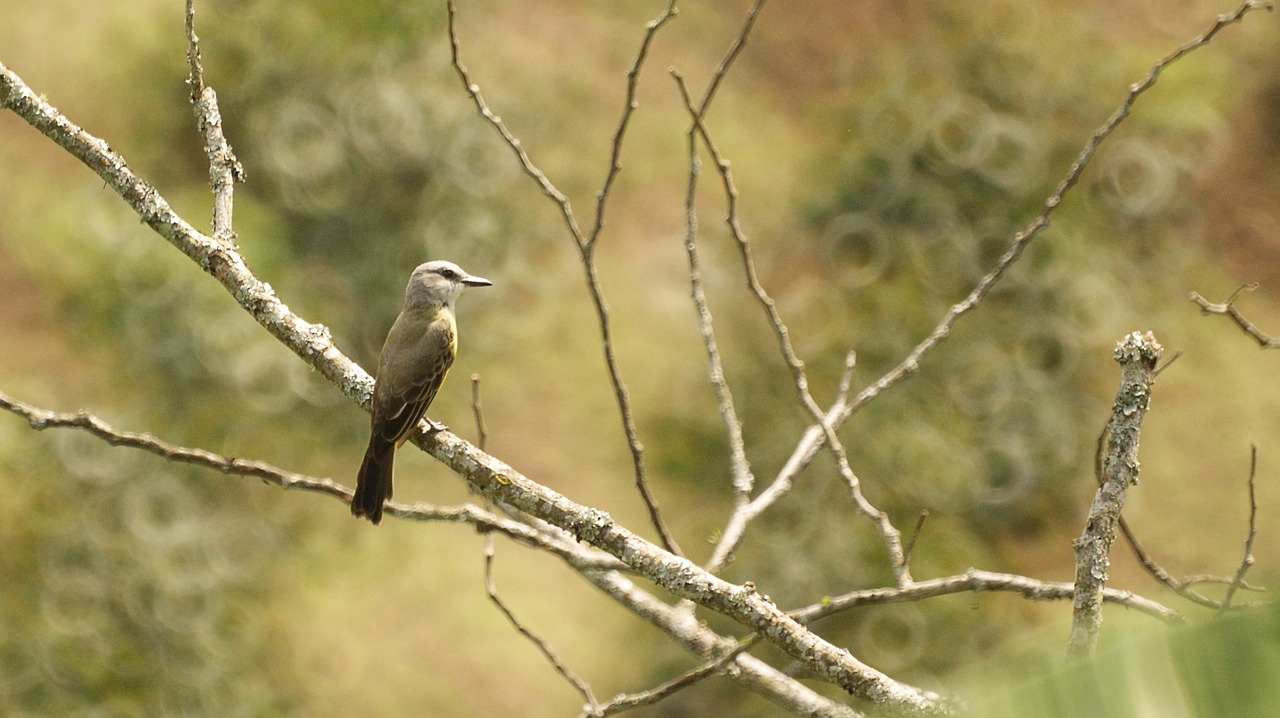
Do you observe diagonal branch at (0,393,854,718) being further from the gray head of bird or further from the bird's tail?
the gray head of bird

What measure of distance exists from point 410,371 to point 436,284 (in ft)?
2.31

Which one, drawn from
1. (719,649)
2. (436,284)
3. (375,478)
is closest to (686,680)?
(719,649)

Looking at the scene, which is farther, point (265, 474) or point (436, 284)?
point (436, 284)

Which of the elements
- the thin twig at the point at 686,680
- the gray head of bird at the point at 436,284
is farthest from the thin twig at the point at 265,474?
the gray head of bird at the point at 436,284

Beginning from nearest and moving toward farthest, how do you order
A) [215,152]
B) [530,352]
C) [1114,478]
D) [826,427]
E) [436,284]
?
1. [1114,478]
2. [826,427]
3. [215,152]
4. [436,284]
5. [530,352]

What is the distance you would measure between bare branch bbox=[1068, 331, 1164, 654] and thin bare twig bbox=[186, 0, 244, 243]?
6.81ft

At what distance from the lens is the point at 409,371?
155 inches

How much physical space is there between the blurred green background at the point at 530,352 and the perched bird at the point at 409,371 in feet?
5.81

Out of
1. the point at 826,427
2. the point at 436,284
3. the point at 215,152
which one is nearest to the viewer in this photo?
the point at 826,427

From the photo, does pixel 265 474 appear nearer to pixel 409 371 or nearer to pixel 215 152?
pixel 215 152

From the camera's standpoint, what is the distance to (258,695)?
7.48m

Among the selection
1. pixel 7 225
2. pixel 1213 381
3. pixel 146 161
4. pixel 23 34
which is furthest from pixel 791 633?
pixel 23 34

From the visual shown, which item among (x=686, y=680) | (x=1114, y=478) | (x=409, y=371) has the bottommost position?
(x=686, y=680)

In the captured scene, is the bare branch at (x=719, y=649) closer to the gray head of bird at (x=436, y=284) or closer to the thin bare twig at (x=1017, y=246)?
the thin bare twig at (x=1017, y=246)
